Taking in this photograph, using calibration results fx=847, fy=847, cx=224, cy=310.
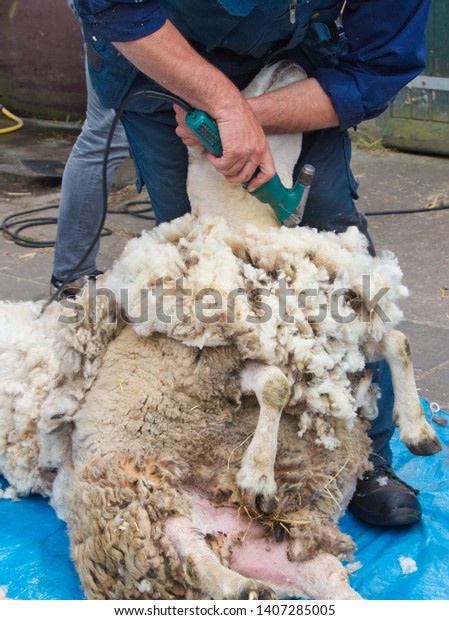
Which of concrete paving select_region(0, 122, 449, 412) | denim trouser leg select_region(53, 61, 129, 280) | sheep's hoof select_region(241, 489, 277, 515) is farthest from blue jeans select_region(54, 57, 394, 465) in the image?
denim trouser leg select_region(53, 61, 129, 280)

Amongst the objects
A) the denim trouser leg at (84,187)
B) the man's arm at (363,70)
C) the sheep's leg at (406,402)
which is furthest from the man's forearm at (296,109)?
the denim trouser leg at (84,187)

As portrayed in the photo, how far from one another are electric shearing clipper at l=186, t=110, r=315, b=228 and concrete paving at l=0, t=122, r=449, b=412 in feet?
Result: 3.91

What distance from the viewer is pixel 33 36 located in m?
8.00

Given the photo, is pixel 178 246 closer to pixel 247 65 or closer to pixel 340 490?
pixel 247 65

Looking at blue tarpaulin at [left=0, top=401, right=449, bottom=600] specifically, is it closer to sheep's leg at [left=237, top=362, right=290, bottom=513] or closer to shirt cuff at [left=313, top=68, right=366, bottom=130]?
sheep's leg at [left=237, top=362, right=290, bottom=513]

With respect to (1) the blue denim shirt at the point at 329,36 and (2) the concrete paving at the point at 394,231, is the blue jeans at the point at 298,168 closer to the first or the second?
(1) the blue denim shirt at the point at 329,36

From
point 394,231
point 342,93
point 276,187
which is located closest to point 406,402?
point 276,187

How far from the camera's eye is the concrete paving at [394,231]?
143 inches

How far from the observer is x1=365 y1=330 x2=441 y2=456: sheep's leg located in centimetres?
212

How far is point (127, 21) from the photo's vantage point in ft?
6.46

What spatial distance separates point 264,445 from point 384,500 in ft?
2.35

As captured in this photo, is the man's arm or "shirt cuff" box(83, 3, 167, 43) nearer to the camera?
"shirt cuff" box(83, 3, 167, 43)

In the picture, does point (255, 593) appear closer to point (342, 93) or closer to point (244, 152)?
point (244, 152)

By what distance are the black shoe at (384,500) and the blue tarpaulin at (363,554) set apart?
0.04 meters
